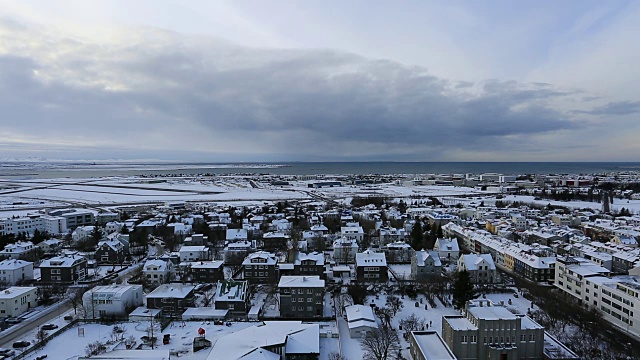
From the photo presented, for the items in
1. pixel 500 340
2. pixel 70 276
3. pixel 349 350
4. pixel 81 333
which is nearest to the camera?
pixel 500 340

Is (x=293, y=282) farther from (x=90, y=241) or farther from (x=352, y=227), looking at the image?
(x=90, y=241)

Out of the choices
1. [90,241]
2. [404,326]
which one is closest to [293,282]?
[404,326]

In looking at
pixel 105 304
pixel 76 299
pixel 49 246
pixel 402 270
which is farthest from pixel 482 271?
pixel 49 246

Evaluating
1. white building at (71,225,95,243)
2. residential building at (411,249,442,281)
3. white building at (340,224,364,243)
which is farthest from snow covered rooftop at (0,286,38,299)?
white building at (340,224,364,243)

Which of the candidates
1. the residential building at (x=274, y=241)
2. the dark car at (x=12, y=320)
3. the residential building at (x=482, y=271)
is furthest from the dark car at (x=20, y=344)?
the residential building at (x=482, y=271)

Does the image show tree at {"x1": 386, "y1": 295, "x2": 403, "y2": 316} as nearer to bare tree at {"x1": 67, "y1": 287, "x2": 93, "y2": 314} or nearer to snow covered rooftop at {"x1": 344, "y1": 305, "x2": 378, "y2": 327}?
snow covered rooftop at {"x1": 344, "y1": 305, "x2": 378, "y2": 327}
